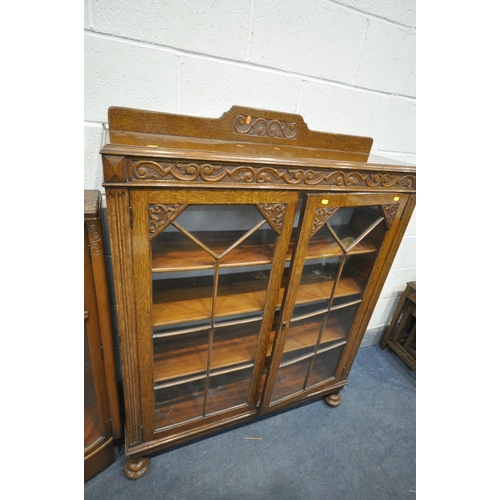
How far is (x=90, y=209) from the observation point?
0.64 meters

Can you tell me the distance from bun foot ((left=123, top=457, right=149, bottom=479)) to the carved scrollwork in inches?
48.4

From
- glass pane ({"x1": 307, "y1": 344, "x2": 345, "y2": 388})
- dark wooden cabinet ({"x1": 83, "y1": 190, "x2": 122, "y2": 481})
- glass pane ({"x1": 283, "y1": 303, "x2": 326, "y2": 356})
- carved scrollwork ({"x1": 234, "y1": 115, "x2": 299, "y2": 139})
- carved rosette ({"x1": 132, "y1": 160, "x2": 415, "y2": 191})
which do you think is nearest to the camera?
carved rosette ({"x1": 132, "y1": 160, "x2": 415, "y2": 191})

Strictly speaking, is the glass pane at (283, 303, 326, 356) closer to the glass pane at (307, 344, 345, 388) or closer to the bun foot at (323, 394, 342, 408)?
the glass pane at (307, 344, 345, 388)

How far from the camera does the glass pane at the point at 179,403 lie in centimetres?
93

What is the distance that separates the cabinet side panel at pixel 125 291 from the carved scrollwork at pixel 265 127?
0.42m

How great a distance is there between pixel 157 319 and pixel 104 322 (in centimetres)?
17

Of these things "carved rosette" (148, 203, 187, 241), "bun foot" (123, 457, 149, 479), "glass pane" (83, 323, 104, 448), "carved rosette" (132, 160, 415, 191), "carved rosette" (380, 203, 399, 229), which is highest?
"carved rosette" (132, 160, 415, 191)

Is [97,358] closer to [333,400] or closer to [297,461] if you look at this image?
[297,461]

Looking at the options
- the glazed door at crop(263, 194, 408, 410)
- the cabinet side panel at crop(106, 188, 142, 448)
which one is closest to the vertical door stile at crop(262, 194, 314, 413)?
the glazed door at crop(263, 194, 408, 410)

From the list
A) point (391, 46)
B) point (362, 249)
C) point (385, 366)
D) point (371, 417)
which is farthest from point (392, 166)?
point (385, 366)

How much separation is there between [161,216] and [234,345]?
564 mm

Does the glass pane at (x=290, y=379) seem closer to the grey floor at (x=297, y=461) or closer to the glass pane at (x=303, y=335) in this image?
the glass pane at (x=303, y=335)

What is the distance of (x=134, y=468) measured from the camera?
0.96 metres

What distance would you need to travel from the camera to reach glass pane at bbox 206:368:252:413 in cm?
99
